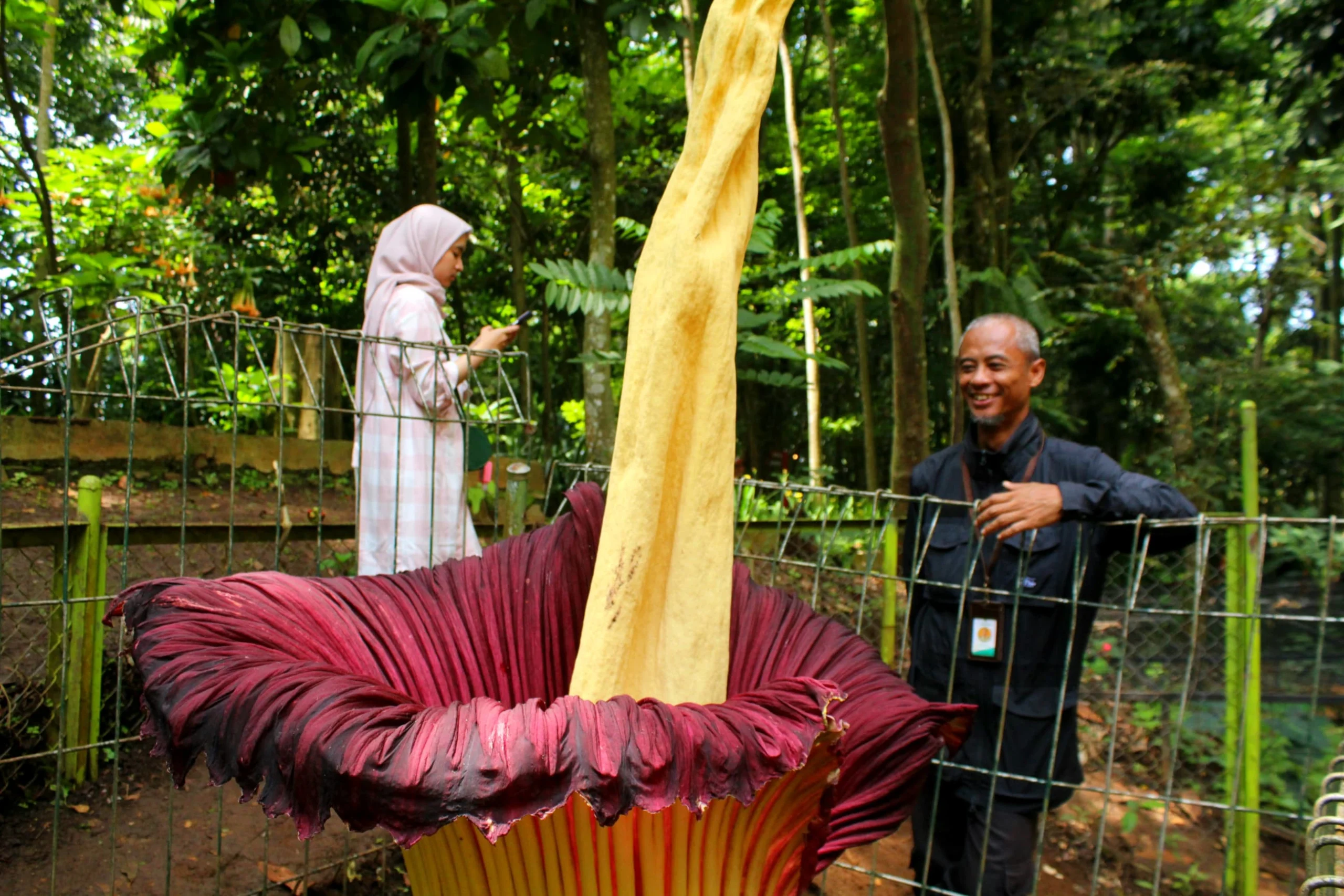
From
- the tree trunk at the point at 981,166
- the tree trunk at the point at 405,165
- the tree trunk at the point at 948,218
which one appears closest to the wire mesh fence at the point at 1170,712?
the tree trunk at the point at 948,218

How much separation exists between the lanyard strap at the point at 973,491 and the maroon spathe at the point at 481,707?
1.04m

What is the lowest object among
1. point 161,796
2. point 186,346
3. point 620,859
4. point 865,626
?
A: point 161,796

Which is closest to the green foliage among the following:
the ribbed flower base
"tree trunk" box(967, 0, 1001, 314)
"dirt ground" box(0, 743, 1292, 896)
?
"dirt ground" box(0, 743, 1292, 896)

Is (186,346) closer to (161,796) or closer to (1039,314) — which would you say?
(161,796)

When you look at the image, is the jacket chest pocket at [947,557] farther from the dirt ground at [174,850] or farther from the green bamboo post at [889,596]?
the dirt ground at [174,850]

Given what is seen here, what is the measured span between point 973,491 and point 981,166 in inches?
187

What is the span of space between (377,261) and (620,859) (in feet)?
8.98

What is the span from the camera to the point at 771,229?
13.3 ft

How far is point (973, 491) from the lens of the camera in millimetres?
2238

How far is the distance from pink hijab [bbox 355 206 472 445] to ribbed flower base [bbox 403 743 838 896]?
247 centimetres

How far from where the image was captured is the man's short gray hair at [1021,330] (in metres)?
2.16

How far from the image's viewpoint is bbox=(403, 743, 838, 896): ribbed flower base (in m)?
0.65

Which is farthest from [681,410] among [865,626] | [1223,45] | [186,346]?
[1223,45]

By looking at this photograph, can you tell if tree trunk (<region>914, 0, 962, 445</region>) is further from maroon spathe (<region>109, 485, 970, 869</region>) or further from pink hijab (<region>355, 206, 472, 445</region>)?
maroon spathe (<region>109, 485, 970, 869</region>)
